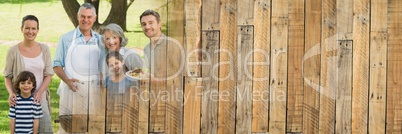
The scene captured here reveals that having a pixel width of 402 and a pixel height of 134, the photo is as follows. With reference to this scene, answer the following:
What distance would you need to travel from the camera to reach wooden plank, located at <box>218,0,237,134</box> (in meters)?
6.90

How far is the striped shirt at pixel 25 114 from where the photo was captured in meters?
6.95

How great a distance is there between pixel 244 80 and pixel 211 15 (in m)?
0.53

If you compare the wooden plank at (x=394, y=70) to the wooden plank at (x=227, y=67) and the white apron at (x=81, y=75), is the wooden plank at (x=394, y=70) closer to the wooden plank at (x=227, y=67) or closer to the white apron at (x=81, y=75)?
the wooden plank at (x=227, y=67)

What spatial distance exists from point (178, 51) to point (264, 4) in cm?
71

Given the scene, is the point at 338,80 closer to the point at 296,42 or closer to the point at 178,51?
the point at 296,42

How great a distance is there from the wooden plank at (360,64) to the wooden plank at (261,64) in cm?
65

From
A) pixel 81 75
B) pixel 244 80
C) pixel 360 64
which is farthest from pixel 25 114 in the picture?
pixel 360 64

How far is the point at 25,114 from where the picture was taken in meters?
6.96

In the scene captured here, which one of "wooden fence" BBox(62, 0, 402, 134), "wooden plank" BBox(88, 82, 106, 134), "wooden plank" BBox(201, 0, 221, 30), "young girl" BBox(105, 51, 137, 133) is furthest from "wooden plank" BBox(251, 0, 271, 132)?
"wooden plank" BBox(88, 82, 106, 134)

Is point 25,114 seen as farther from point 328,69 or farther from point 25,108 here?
point 328,69

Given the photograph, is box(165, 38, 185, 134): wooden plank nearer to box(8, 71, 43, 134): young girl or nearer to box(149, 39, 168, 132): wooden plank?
box(149, 39, 168, 132): wooden plank

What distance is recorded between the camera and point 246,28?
691 cm

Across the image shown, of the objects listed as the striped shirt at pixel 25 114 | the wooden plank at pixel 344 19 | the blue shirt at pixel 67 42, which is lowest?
the striped shirt at pixel 25 114

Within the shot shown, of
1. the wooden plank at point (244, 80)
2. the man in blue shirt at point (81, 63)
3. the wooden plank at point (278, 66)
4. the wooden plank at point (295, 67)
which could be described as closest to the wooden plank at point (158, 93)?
the man in blue shirt at point (81, 63)
